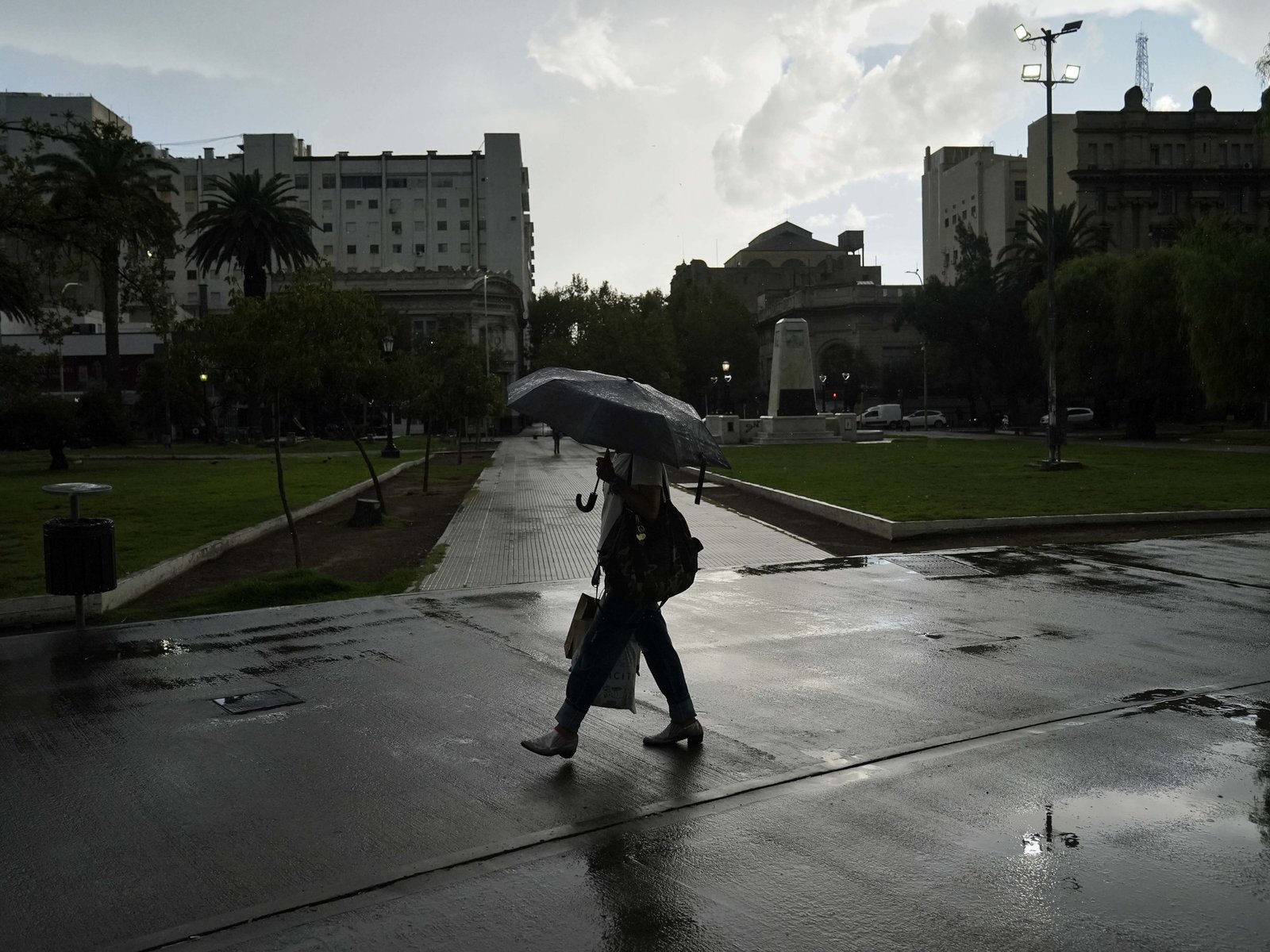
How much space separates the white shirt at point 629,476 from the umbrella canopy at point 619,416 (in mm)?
84

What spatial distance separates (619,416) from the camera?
568 centimetres

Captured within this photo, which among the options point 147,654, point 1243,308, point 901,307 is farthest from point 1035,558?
point 901,307

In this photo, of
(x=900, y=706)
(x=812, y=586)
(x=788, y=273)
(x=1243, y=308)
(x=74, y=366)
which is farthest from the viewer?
(x=788, y=273)

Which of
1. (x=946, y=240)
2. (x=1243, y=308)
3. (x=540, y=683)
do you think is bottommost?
(x=540, y=683)

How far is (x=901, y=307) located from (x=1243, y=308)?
4090 cm

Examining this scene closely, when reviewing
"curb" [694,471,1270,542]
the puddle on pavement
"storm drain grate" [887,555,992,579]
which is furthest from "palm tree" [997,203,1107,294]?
the puddle on pavement

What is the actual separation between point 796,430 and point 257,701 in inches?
2107

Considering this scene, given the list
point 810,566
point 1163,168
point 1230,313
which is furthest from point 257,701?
point 1163,168

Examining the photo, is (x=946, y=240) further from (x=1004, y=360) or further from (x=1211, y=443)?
(x=1211, y=443)

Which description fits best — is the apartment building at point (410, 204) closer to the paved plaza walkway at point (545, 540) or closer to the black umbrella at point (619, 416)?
the paved plaza walkway at point (545, 540)

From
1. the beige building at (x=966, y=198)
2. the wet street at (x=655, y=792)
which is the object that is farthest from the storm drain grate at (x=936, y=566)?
the beige building at (x=966, y=198)

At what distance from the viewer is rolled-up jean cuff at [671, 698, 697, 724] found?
604 centimetres

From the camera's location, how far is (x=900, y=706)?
682 centimetres

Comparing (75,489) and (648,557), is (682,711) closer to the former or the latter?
(648,557)
